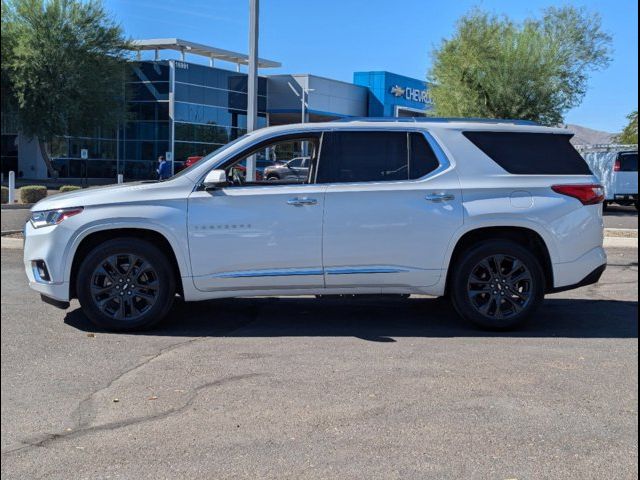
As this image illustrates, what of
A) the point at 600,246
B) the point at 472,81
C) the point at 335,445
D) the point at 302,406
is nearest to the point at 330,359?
the point at 302,406

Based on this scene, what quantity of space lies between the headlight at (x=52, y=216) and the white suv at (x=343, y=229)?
0.01m

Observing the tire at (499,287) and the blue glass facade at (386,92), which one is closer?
the tire at (499,287)

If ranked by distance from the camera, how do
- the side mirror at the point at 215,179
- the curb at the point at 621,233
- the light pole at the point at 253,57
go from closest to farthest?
the side mirror at the point at 215,179 → the light pole at the point at 253,57 → the curb at the point at 621,233

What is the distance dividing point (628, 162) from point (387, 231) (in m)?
22.9

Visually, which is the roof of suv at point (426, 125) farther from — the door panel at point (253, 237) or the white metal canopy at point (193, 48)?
the white metal canopy at point (193, 48)

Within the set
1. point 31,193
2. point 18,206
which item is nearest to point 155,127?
point 31,193

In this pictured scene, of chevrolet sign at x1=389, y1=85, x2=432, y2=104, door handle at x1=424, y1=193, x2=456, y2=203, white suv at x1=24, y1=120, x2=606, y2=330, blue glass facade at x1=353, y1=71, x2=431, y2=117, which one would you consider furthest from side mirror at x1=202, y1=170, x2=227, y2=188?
chevrolet sign at x1=389, y1=85, x2=432, y2=104

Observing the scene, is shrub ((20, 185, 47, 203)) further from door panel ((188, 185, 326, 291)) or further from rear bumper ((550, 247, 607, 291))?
rear bumper ((550, 247, 607, 291))

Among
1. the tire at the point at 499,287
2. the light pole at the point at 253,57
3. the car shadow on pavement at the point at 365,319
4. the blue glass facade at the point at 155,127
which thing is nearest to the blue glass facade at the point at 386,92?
→ the blue glass facade at the point at 155,127

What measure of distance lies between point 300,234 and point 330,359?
1269mm

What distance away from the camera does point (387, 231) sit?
6.45 m

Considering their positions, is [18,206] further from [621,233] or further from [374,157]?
[374,157]

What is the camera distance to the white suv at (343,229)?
6.39 meters

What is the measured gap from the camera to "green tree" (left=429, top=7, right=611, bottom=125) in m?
27.5
